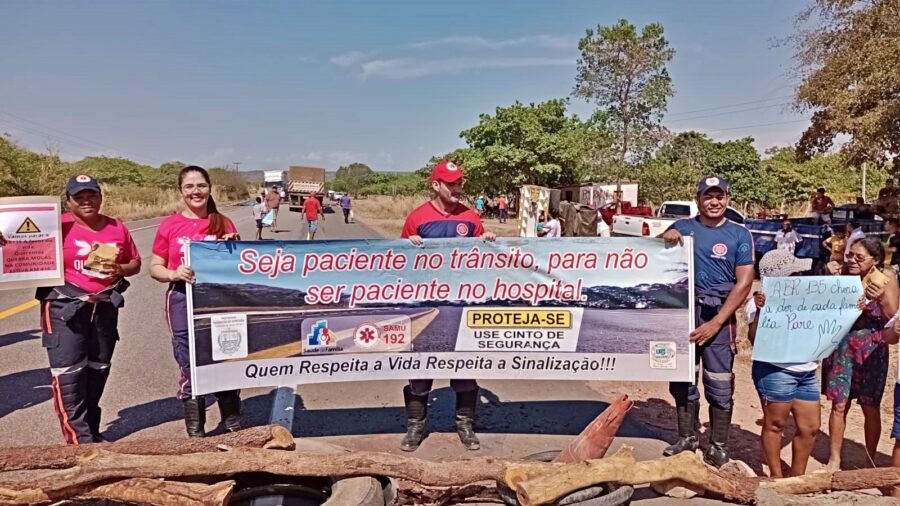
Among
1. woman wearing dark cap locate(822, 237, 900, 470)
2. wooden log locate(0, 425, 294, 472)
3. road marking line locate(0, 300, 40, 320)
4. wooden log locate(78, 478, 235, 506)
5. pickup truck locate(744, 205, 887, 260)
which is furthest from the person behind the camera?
pickup truck locate(744, 205, 887, 260)

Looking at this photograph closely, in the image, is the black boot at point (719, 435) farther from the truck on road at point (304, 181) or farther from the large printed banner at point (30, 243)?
the truck on road at point (304, 181)

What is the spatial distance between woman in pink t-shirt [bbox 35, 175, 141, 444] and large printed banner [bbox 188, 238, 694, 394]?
1021 millimetres

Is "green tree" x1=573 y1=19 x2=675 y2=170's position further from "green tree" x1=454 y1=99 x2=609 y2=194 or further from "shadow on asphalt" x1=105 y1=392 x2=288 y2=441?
"shadow on asphalt" x1=105 y1=392 x2=288 y2=441

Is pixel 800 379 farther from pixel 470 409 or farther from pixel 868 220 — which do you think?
pixel 868 220

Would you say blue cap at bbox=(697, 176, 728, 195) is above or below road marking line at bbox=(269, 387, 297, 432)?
above

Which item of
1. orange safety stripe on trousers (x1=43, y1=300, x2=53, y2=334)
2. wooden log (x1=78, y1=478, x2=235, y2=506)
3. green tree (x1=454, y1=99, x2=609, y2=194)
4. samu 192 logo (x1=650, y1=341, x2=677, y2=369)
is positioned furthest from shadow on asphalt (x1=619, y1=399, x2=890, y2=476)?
green tree (x1=454, y1=99, x2=609, y2=194)

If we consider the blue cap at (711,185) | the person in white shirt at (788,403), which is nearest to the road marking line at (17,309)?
the blue cap at (711,185)

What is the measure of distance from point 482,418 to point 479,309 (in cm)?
132

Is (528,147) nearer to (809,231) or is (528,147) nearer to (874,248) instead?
(809,231)

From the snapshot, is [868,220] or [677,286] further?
[868,220]

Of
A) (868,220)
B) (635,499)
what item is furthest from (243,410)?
(868,220)

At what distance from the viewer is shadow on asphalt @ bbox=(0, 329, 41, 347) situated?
8.12 meters

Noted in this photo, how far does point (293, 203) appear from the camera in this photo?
53.1 m

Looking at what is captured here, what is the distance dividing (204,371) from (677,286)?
337 cm
